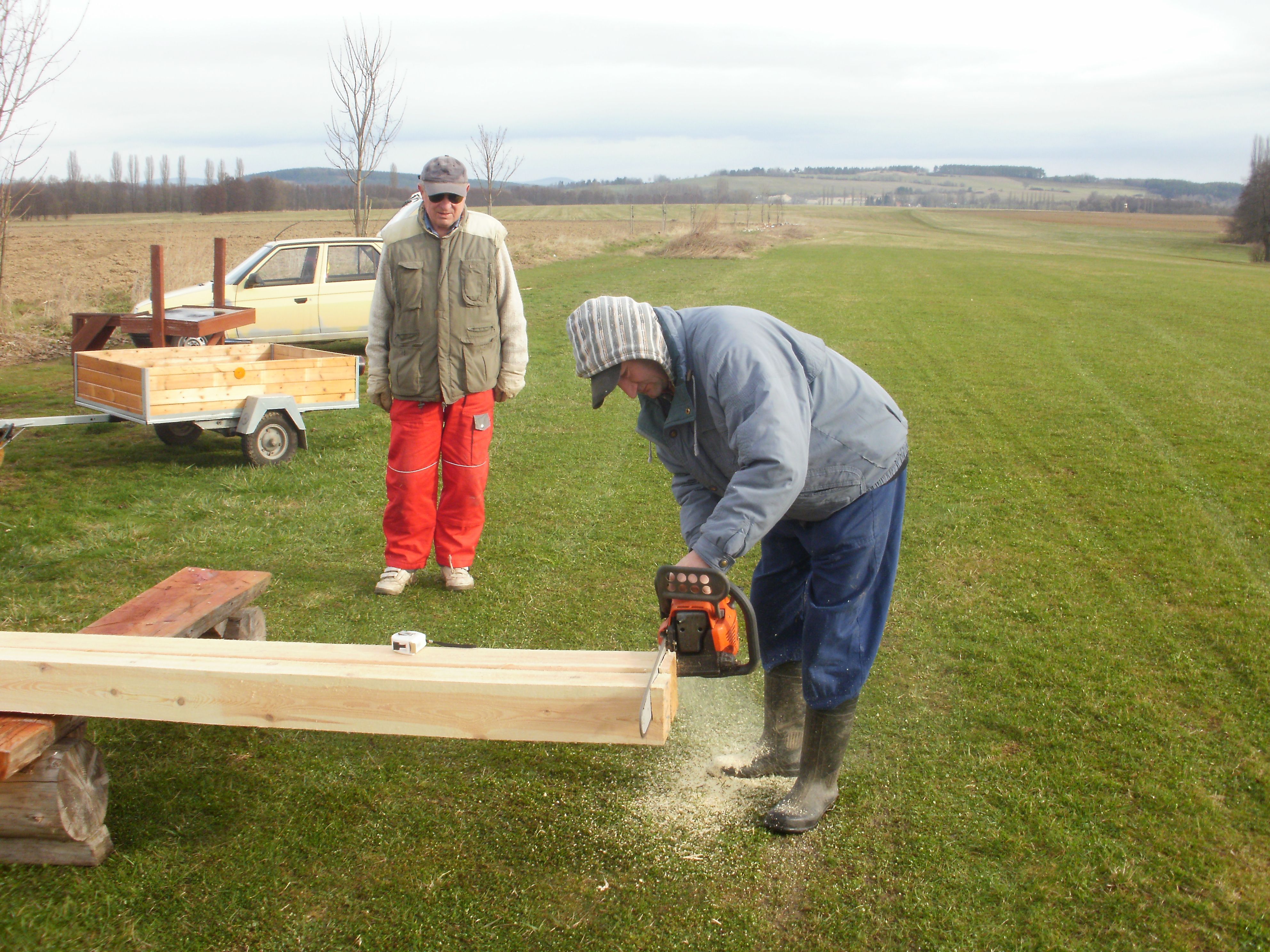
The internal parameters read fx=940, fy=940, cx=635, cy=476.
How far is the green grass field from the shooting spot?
279 cm

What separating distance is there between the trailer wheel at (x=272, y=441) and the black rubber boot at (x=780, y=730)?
5300mm

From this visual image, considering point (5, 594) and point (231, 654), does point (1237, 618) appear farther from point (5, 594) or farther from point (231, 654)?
point (5, 594)

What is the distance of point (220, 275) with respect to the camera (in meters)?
10.5

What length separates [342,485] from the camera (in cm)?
722

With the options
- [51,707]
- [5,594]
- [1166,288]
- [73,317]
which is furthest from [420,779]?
[1166,288]

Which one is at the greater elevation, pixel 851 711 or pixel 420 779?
pixel 851 711

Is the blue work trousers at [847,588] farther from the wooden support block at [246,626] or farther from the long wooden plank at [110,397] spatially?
the long wooden plank at [110,397]

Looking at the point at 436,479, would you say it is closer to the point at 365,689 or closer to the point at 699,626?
the point at 365,689

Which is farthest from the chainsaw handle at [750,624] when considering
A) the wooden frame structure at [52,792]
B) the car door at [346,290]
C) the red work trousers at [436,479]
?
the car door at [346,290]

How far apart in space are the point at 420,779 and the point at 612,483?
425cm

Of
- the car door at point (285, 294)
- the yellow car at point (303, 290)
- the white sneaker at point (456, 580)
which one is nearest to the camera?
the white sneaker at point (456, 580)

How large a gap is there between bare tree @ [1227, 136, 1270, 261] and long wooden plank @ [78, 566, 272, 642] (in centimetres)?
5649

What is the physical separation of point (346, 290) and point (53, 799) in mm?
10747

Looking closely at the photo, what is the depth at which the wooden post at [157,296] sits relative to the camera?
820 cm
